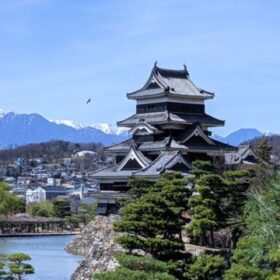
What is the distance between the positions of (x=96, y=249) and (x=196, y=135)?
9.40m

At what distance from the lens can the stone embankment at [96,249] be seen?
22.6m

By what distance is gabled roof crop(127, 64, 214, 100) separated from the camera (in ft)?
109

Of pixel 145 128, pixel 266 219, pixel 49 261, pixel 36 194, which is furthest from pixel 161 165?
pixel 36 194

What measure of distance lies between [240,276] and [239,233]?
7.33 m

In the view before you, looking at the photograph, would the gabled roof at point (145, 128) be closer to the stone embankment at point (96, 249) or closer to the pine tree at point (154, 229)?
the stone embankment at point (96, 249)

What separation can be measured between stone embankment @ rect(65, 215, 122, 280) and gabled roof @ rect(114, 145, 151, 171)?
2.49 metres

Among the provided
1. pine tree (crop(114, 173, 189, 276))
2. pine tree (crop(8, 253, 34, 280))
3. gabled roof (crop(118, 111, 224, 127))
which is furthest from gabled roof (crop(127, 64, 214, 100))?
pine tree (crop(114, 173, 189, 276))

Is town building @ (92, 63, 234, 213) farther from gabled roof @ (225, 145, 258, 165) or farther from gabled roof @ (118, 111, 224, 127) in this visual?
gabled roof @ (225, 145, 258, 165)

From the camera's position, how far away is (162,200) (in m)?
18.0

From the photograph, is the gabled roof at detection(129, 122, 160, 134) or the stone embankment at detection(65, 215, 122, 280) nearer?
the stone embankment at detection(65, 215, 122, 280)

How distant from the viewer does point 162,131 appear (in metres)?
32.6

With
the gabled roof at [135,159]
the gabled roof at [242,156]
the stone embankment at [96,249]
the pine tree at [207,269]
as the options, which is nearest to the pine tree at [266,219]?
the pine tree at [207,269]

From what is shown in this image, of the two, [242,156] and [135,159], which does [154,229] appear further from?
[242,156]

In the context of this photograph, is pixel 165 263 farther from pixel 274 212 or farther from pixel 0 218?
pixel 0 218
